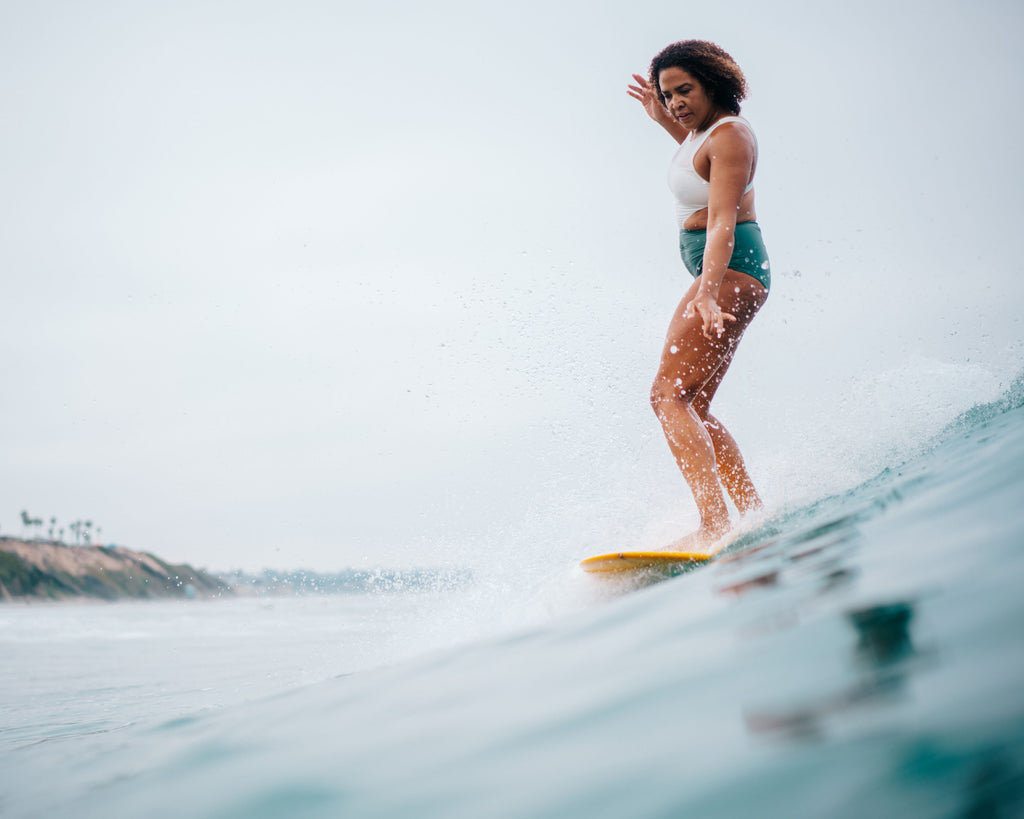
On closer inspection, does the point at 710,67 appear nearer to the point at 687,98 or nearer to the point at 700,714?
the point at 687,98

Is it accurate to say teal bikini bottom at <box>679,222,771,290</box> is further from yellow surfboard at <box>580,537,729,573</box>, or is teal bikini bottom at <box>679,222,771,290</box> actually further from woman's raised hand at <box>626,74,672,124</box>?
yellow surfboard at <box>580,537,729,573</box>

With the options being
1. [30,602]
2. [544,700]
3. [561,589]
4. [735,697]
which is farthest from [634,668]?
[30,602]

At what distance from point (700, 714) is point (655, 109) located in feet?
10.9

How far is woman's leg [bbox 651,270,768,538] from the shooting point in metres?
2.82

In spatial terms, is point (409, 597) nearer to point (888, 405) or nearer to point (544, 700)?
point (544, 700)

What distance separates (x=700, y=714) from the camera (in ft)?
2.70

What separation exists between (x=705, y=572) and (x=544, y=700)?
0.95m

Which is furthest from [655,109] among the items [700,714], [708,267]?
[700,714]

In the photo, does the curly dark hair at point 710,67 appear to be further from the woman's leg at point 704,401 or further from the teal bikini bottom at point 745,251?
the woman's leg at point 704,401

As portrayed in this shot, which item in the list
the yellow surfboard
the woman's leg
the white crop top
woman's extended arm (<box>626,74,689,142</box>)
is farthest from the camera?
woman's extended arm (<box>626,74,689,142</box>)

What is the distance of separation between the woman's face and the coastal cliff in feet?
253

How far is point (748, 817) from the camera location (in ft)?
1.92

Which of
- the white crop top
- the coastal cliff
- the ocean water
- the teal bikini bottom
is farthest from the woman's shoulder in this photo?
the coastal cliff

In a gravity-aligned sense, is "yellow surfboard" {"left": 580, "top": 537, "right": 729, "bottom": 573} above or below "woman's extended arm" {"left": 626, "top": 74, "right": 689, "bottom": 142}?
below
